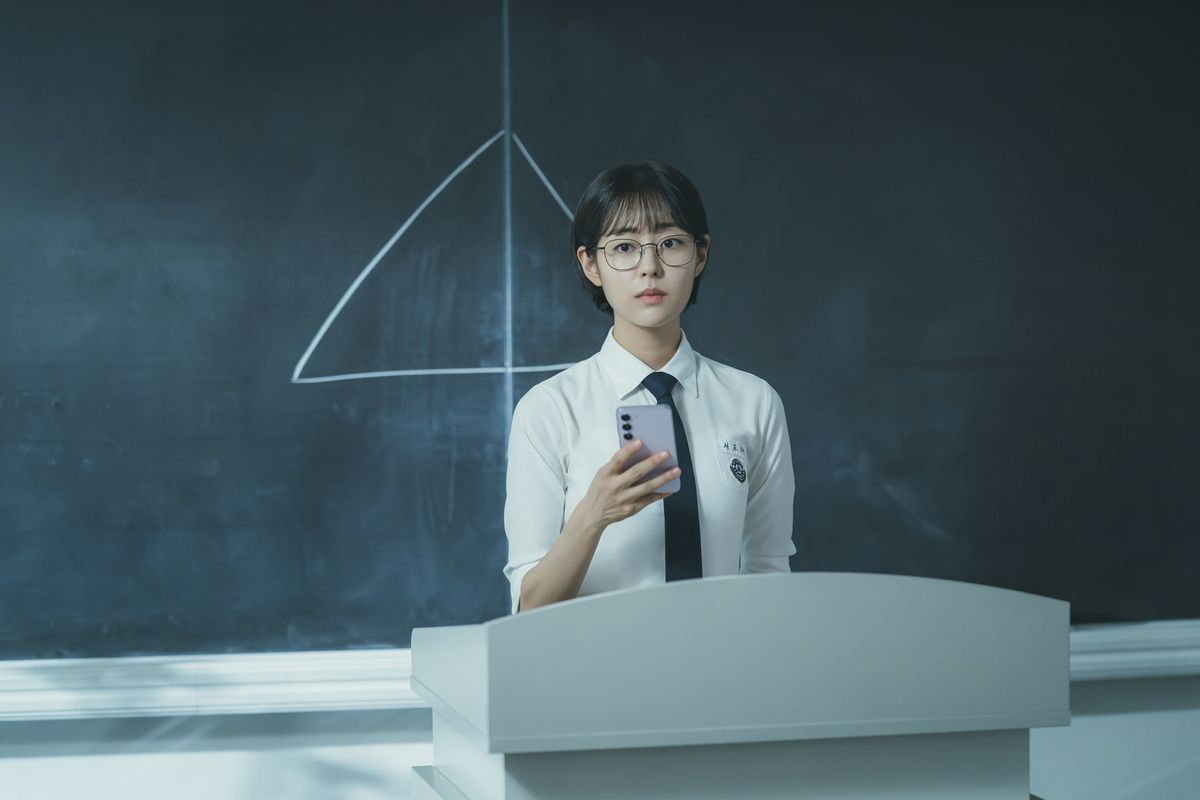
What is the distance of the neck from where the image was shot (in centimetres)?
149

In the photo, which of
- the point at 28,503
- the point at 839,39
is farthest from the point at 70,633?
the point at 839,39

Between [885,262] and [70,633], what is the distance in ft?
6.19

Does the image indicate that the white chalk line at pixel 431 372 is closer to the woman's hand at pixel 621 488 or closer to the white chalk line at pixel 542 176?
the white chalk line at pixel 542 176

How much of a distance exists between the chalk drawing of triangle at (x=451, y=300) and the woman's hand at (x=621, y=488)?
1.19 m

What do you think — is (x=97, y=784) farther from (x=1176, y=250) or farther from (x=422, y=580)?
(x=1176, y=250)

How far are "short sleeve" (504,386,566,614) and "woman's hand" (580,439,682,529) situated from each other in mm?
222

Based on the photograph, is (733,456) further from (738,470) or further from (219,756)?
(219,756)

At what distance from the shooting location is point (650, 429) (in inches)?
44.8

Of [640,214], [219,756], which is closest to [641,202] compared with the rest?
[640,214]

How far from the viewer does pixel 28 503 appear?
222 cm

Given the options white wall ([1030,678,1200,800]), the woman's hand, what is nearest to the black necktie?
the woman's hand

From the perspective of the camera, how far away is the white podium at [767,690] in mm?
903

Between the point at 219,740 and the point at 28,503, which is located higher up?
the point at 28,503

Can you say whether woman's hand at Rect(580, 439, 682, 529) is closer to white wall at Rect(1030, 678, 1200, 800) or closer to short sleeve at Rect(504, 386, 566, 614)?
short sleeve at Rect(504, 386, 566, 614)
